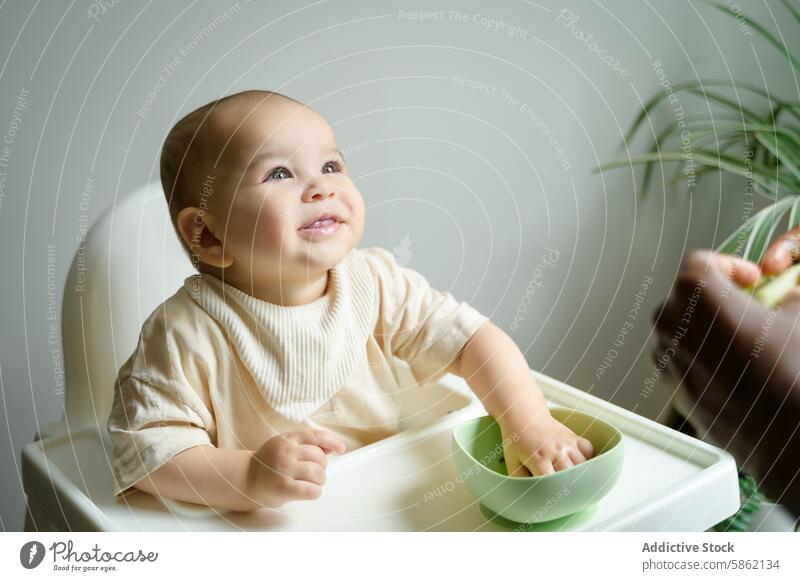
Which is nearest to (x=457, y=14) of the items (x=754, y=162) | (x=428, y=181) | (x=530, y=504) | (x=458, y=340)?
(x=428, y=181)

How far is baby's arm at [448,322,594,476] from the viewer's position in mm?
447

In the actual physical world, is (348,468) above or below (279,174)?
below

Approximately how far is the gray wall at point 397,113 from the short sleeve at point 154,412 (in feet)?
0.51

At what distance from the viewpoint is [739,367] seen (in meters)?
0.52

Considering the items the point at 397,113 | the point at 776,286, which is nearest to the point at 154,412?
the point at 397,113

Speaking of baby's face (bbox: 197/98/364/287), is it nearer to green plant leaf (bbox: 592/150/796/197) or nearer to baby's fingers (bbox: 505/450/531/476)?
baby's fingers (bbox: 505/450/531/476)

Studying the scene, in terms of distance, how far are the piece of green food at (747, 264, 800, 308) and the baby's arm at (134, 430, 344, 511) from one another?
0.29 m

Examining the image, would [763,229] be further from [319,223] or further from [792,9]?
[319,223]

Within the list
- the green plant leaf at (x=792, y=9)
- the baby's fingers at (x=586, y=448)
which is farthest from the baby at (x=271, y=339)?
the green plant leaf at (x=792, y=9)

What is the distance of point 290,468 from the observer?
40cm

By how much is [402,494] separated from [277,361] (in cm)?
11

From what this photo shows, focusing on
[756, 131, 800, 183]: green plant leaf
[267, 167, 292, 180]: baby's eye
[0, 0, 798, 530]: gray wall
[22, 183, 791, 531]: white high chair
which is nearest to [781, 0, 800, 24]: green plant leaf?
[0, 0, 798, 530]: gray wall

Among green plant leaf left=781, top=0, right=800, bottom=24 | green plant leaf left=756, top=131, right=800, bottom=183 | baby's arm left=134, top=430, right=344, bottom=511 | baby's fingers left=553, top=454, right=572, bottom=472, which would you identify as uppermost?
green plant leaf left=781, top=0, right=800, bottom=24
